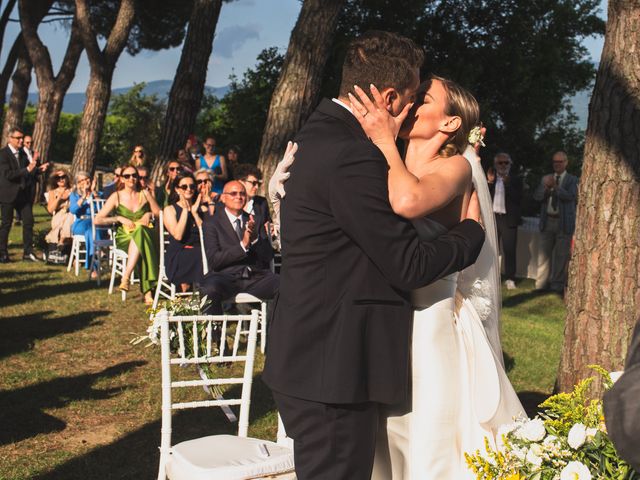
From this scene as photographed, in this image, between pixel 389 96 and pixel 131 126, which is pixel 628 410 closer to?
pixel 389 96

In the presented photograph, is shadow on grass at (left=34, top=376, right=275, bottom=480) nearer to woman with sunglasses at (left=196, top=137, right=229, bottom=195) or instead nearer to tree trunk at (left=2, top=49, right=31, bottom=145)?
woman with sunglasses at (left=196, top=137, right=229, bottom=195)

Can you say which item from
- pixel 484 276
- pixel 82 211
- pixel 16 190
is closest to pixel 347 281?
pixel 484 276

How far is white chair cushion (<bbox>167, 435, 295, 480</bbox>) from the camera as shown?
354 centimetres

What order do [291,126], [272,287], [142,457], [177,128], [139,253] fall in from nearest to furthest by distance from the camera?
[142,457], [272,287], [139,253], [291,126], [177,128]

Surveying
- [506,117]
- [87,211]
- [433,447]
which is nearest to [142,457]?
[433,447]

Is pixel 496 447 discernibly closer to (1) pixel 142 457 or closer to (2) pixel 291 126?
(1) pixel 142 457

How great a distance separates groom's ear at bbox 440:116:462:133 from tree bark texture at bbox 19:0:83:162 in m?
21.3

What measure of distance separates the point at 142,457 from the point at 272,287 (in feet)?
10.4

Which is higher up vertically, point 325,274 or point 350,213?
point 350,213

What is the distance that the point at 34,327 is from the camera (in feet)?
30.7

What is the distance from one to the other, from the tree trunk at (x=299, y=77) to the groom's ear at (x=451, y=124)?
901cm

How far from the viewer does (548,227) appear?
13.6 meters

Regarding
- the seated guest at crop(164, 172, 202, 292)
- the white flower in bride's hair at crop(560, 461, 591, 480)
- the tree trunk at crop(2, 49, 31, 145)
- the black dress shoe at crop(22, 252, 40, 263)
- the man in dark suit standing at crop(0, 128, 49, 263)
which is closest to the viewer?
the white flower in bride's hair at crop(560, 461, 591, 480)

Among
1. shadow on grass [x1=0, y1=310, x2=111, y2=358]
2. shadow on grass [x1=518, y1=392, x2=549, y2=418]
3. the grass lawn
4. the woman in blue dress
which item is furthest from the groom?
the woman in blue dress
